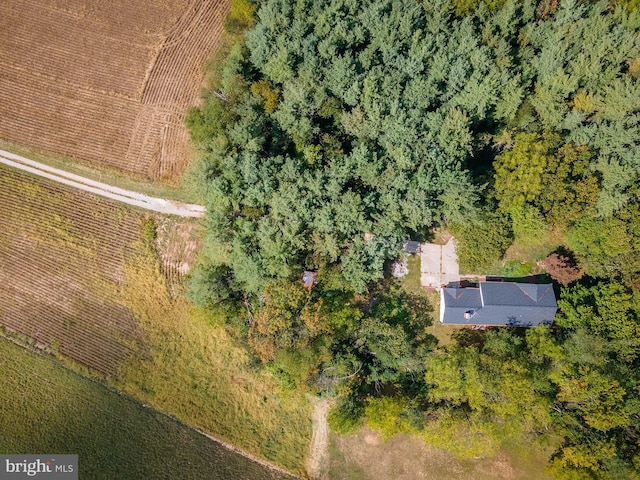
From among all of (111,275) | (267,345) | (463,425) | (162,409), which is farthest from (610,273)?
(111,275)

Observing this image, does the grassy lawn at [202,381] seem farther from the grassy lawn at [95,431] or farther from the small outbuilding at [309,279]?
the small outbuilding at [309,279]

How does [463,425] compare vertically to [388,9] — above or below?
below

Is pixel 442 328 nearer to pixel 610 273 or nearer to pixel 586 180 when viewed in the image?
pixel 610 273

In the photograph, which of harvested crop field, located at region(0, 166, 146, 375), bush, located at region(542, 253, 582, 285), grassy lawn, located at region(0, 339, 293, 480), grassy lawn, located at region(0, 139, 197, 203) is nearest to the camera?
bush, located at region(542, 253, 582, 285)

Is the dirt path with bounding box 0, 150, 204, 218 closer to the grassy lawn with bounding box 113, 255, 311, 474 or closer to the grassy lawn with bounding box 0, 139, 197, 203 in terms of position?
the grassy lawn with bounding box 0, 139, 197, 203

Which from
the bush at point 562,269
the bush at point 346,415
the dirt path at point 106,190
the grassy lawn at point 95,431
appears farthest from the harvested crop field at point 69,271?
the bush at point 562,269

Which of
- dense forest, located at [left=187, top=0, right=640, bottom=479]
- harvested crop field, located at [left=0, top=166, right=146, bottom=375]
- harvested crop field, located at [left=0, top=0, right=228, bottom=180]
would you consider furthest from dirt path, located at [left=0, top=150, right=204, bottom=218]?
dense forest, located at [left=187, top=0, right=640, bottom=479]
